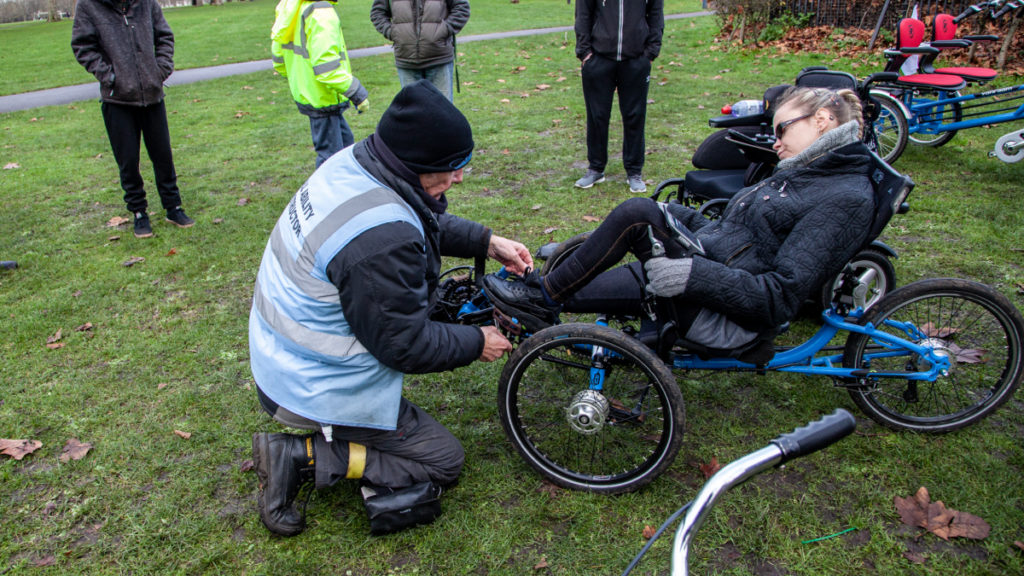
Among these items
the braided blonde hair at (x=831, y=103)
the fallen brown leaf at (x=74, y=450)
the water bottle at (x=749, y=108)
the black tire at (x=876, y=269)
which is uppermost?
the braided blonde hair at (x=831, y=103)

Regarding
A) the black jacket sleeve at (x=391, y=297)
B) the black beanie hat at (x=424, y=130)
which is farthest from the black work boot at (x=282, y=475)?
the black beanie hat at (x=424, y=130)

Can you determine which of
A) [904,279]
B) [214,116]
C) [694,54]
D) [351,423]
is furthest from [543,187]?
[694,54]

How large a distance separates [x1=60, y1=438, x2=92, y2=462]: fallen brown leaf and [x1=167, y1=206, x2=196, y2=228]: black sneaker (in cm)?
306

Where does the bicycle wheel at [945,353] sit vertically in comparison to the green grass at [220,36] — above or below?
below

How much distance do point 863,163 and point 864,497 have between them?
1446mm

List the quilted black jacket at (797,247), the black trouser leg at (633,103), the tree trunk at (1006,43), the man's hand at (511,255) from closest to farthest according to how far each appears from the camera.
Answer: the quilted black jacket at (797,247) < the man's hand at (511,255) < the black trouser leg at (633,103) < the tree trunk at (1006,43)

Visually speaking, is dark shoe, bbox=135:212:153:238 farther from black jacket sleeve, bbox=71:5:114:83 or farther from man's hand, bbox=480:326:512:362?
man's hand, bbox=480:326:512:362

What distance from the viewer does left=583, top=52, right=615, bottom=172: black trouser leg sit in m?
6.12

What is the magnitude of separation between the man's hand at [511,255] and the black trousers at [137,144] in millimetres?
3868

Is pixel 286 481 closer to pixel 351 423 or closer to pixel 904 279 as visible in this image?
pixel 351 423

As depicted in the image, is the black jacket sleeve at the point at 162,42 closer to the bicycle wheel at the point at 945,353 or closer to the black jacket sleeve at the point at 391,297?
the black jacket sleeve at the point at 391,297

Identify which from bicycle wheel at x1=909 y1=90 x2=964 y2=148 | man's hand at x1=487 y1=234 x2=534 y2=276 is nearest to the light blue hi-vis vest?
man's hand at x1=487 y1=234 x2=534 y2=276

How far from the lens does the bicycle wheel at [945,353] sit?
2918 millimetres

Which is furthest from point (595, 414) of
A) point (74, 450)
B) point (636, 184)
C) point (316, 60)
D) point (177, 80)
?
point (177, 80)
